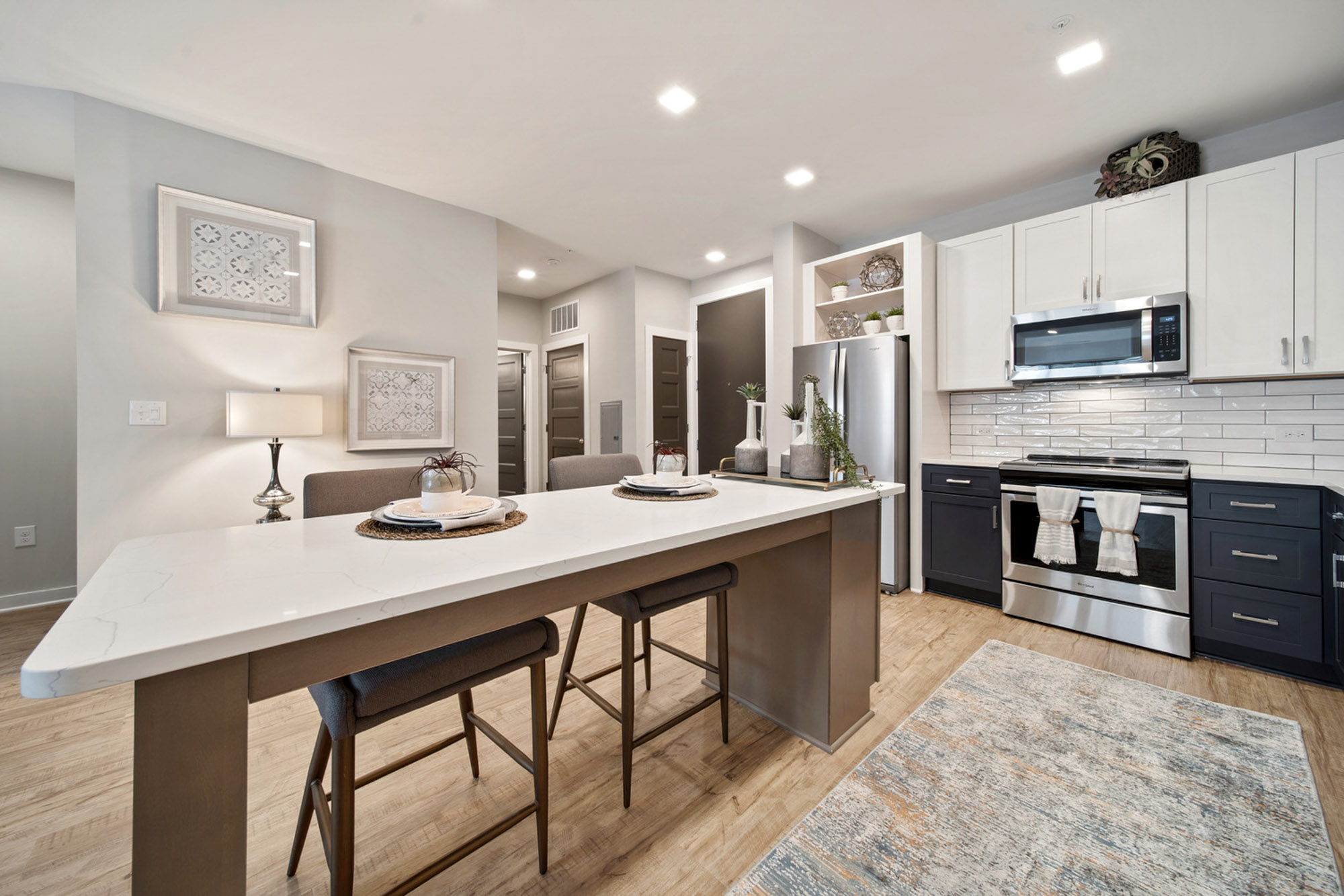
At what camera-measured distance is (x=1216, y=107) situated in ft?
8.43

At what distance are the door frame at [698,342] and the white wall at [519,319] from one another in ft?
5.94

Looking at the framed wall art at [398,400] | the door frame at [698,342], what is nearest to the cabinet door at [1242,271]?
the door frame at [698,342]

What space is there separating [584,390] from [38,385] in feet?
12.6

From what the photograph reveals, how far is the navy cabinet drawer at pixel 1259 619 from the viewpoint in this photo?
2.22m

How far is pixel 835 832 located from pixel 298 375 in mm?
3421

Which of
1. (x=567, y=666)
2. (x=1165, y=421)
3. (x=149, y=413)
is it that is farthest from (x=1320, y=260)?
(x=149, y=413)

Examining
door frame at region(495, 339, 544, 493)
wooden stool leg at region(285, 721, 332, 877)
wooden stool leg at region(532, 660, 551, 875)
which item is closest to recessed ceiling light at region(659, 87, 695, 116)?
wooden stool leg at region(532, 660, 551, 875)

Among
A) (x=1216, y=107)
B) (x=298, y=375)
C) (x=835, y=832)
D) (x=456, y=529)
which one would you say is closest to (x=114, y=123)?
(x=298, y=375)

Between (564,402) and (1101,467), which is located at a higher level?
(564,402)

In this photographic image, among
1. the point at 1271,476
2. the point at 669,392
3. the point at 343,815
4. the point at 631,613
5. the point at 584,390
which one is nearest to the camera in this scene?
the point at 343,815

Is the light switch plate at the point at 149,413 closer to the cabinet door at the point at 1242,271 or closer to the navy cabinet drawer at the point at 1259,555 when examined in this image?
the navy cabinet drawer at the point at 1259,555

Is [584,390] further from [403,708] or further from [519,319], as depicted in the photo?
[403,708]

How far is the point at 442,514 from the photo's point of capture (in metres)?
1.18

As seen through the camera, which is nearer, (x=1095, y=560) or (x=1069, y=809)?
(x=1069, y=809)
